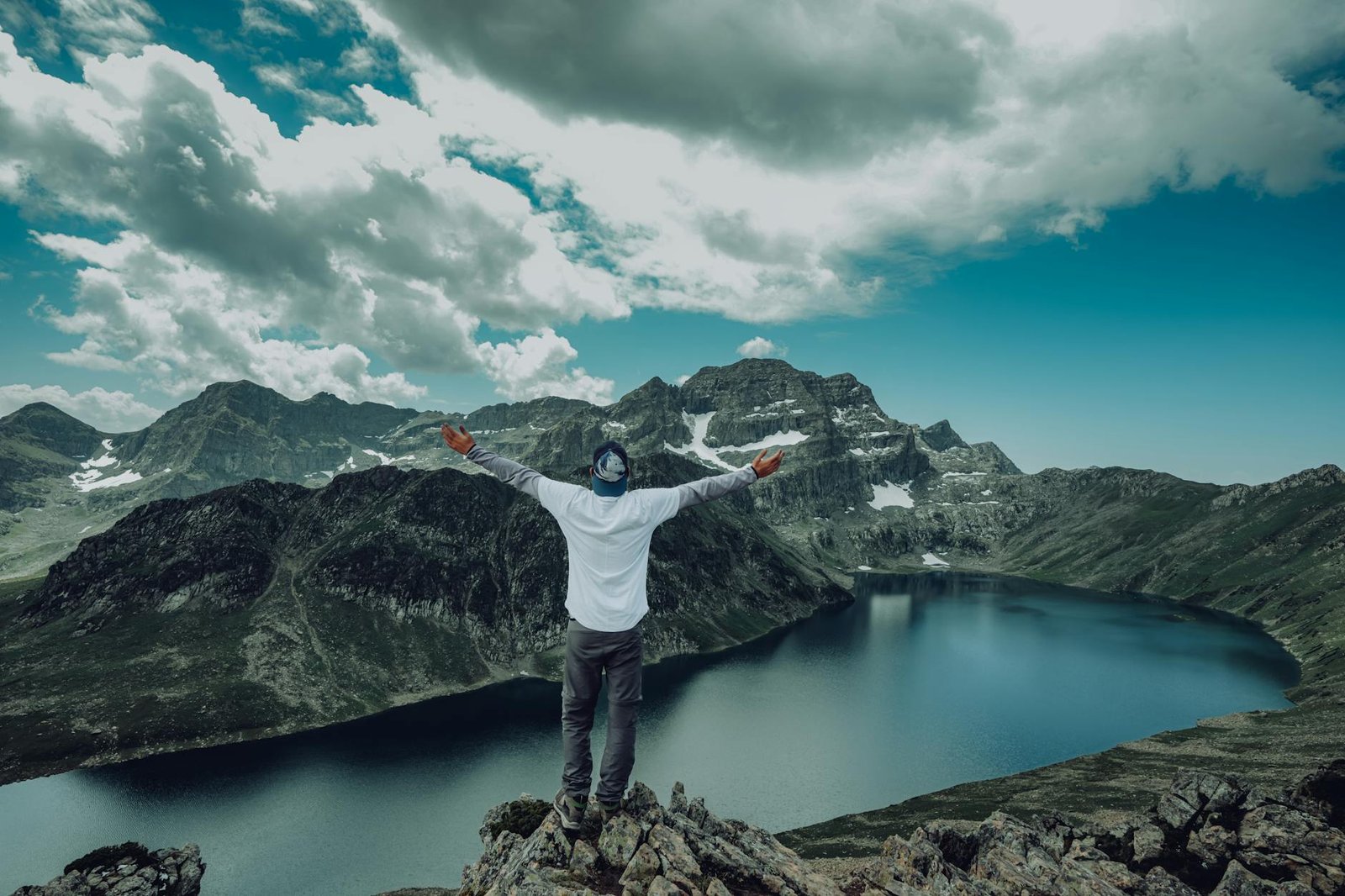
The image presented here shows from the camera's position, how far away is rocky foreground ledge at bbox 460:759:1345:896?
12070 mm

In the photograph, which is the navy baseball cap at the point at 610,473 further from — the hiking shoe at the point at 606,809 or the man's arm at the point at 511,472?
the hiking shoe at the point at 606,809

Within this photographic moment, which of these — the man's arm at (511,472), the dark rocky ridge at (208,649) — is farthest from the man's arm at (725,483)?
the dark rocky ridge at (208,649)

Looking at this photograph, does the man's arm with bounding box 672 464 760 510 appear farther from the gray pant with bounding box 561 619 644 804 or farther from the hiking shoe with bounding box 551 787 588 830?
the hiking shoe with bounding box 551 787 588 830

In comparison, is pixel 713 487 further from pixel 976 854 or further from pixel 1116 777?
pixel 1116 777

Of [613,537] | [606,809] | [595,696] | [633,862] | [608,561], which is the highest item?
[613,537]

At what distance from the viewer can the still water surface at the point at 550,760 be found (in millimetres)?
85125

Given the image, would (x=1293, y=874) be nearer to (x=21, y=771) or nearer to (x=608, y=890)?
(x=608, y=890)

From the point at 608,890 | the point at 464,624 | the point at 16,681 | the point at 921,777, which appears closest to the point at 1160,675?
the point at 921,777

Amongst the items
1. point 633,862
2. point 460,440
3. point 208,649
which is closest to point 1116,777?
point 633,862

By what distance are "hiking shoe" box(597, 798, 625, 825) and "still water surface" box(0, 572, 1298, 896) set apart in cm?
8075

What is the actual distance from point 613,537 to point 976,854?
27.3 m

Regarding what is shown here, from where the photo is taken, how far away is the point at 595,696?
10797 millimetres

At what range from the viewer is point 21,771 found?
112062mm

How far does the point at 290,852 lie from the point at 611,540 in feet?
341
